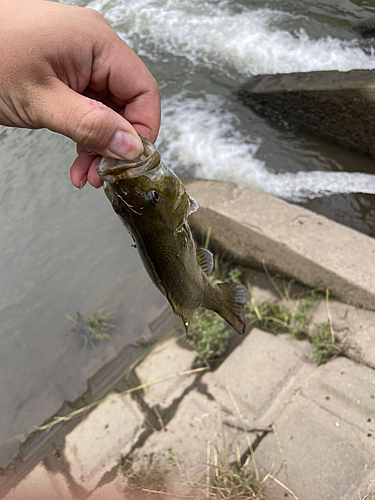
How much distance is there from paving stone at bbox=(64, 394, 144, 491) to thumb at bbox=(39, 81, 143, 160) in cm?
238

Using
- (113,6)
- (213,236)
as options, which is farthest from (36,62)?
(113,6)

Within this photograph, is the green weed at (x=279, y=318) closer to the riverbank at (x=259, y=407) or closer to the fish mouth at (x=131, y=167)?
the riverbank at (x=259, y=407)

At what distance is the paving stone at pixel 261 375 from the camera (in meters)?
2.88

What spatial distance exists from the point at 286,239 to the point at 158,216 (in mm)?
2066

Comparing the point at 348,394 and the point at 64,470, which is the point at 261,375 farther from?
the point at 64,470

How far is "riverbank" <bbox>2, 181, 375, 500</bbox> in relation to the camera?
2572mm

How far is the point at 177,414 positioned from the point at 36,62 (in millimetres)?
2542

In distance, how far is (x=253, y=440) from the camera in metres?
2.75

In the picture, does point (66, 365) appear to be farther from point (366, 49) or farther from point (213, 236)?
point (366, 49)

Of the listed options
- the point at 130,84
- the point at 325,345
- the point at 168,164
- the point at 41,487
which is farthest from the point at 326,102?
the point at 41,487

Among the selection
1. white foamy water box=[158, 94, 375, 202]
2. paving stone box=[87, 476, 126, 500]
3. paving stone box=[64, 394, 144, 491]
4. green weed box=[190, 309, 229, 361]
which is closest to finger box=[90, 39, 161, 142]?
green weed box=[190, 309, 229, 361]

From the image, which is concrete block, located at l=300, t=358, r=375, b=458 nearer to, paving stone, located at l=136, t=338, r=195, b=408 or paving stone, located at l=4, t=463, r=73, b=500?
paving stone, located at l=136, t=338, r=195, b=408

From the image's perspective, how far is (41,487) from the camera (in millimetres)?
2982

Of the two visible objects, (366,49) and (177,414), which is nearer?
(177,414)
